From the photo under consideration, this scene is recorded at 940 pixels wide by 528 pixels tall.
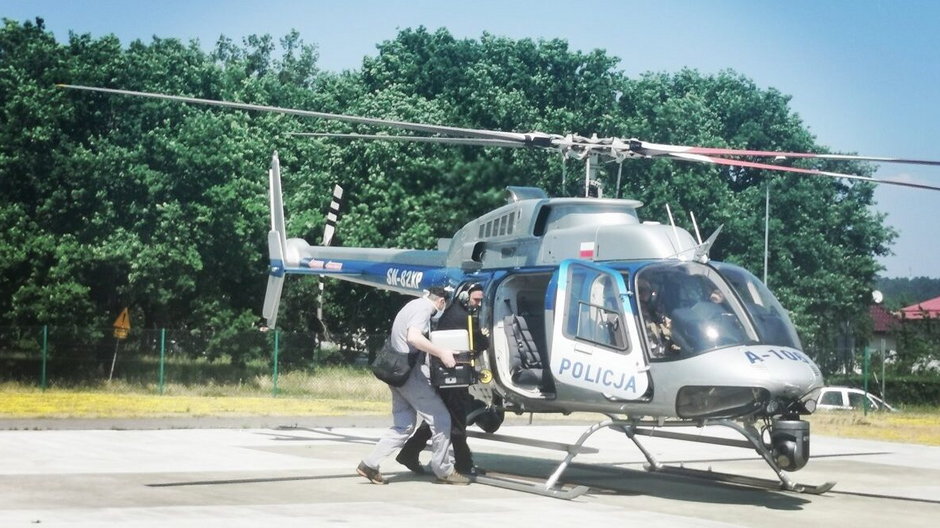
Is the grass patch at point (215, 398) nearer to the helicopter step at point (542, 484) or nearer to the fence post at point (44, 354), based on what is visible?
the fence post at point (44, 354)

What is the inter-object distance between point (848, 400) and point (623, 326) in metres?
23.2

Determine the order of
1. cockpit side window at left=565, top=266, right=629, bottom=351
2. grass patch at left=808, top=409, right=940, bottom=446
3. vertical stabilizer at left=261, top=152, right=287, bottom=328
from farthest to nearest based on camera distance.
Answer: grass patch at left=808, top=409, right=940, bottom=446, vertical stabilizer at left=261, top=152, right=287, bottom=328, cockpit side window at left=565, top=266, right=629, bottom=351

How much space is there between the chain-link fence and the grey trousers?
2134 centimetres

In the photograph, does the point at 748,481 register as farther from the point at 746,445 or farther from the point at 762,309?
the point at 762,309

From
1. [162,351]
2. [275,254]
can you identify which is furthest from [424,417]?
[162,351]

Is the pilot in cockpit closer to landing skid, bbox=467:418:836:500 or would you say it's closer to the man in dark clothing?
landing skid, bbox=467:418:836:500

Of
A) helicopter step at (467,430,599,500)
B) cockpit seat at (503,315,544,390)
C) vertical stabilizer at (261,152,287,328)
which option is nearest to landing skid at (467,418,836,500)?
helicopter step at (467,430,599,500)

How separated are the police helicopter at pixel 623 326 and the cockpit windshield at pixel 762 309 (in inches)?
0.6

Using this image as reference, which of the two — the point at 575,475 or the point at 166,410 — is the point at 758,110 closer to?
the point at 166,410

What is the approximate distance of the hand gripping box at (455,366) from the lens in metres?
12.6

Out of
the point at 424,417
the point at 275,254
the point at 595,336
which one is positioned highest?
the point at 275,254

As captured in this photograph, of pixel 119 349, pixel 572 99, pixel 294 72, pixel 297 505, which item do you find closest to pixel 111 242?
pixel 119 349

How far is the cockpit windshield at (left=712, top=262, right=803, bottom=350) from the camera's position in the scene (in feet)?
39.3

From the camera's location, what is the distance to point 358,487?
12258 mm
